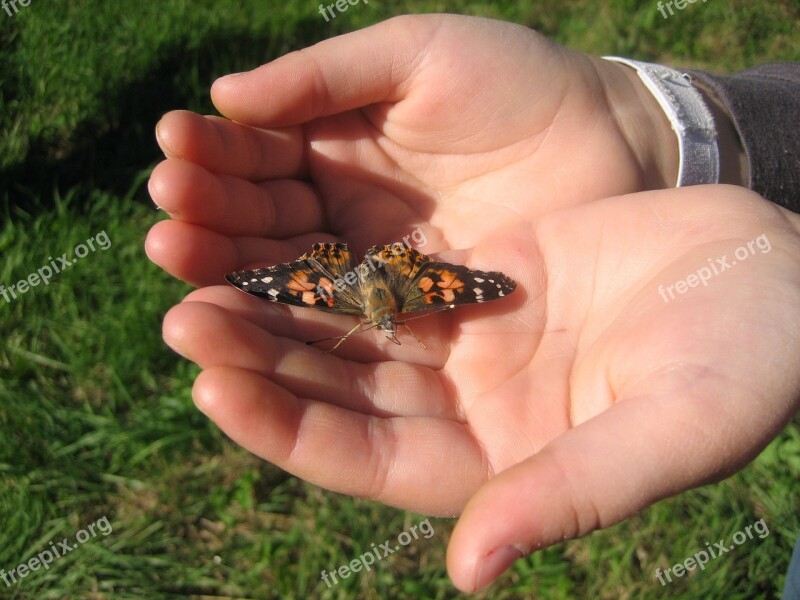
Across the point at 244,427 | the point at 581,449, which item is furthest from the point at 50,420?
the point at 581,449

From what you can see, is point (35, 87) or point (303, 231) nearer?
point (303, 231)

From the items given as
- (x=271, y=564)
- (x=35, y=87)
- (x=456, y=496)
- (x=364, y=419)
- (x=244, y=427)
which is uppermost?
(x=35, y=87)

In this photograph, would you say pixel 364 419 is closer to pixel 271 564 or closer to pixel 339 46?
pixel 271 564

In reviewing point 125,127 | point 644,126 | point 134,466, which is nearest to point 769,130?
point 644,126

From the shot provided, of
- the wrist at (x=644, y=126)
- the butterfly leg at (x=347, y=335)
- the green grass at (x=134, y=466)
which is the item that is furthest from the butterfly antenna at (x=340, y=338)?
the wrist at (x=644, y=126)

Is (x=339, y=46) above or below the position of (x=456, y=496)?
above

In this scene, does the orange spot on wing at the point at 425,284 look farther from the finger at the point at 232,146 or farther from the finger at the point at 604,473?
the finger at the point at 604,473
